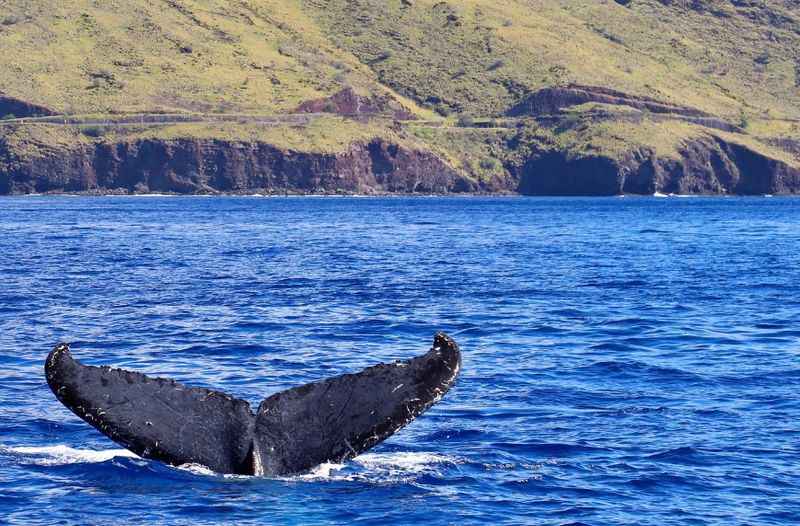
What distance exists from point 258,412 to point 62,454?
211 inches

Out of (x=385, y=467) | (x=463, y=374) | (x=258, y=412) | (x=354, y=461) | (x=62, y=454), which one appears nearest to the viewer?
(x=258, y=412)

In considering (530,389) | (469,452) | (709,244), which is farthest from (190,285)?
(709,244)

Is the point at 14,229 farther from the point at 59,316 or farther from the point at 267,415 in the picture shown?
the point at 267,415

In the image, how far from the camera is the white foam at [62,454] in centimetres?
1844

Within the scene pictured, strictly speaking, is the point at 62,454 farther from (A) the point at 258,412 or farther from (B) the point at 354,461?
(A) the point at 258,412

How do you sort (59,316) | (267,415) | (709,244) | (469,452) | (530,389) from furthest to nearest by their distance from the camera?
(709,244), (59,316), (530,389), (469,452), (267,415)

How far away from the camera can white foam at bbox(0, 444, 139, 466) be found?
726 inches

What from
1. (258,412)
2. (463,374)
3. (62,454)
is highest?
(258,412)

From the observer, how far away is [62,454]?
18.9 metres

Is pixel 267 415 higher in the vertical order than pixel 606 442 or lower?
higher

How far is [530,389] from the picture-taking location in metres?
24.3

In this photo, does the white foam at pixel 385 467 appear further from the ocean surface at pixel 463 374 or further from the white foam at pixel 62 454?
the white foam at pixel 62 454

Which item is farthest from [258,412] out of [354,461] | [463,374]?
[463,374]

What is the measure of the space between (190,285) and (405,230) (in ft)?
188
